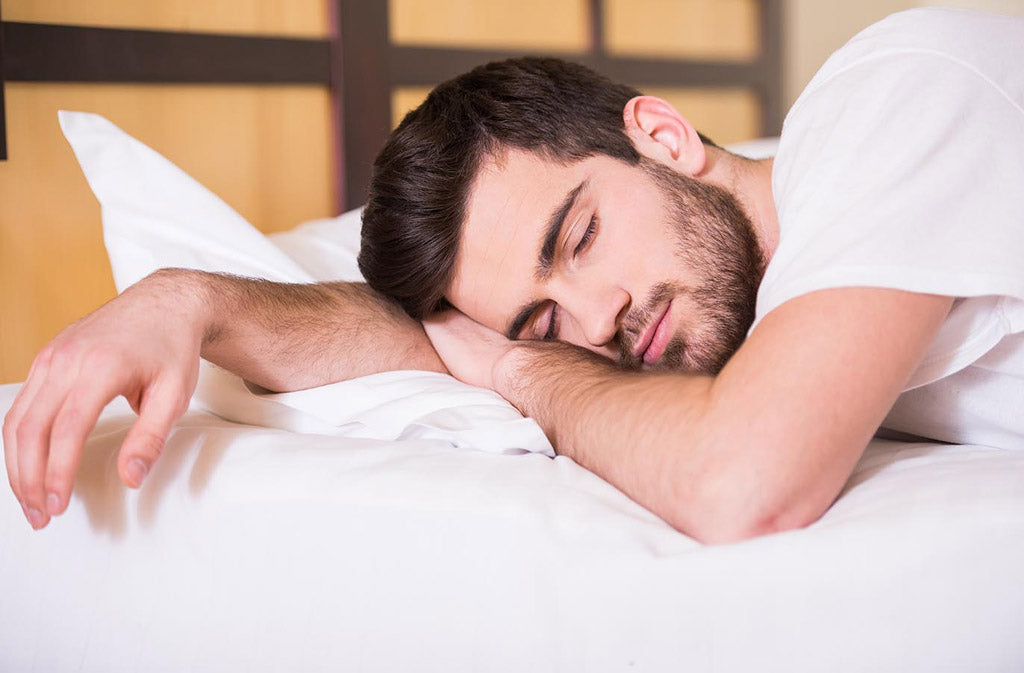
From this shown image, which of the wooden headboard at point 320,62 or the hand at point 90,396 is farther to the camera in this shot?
the wooden headboard at point 320,62

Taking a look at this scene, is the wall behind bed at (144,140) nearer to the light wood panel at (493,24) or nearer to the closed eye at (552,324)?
the light wood panel at (493,24)

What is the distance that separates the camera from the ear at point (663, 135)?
1.32 meters

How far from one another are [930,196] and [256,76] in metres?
1.42

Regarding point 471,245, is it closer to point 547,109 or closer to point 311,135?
point 547,109

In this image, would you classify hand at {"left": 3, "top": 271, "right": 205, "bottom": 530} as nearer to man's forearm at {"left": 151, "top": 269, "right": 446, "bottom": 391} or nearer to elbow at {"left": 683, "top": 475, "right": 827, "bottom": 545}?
man's forearm at {"left": 151, "top": 269, "right": 446, "bottom": 391}

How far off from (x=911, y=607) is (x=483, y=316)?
2.46 feet

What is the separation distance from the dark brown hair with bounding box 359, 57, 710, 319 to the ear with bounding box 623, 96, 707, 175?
24 millimetres

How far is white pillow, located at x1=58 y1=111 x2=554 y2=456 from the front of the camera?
1.07m

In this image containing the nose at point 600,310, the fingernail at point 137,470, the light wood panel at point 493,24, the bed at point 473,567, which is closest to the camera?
the bed at point 473,567

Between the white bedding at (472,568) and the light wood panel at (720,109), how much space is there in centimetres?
204

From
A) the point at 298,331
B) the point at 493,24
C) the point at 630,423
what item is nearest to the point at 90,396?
the point at 298,331

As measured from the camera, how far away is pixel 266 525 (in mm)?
825

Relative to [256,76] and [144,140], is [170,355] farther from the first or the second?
[256,76]

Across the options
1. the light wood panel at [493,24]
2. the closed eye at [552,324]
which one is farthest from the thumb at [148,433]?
the light wood panel at [493,24]
